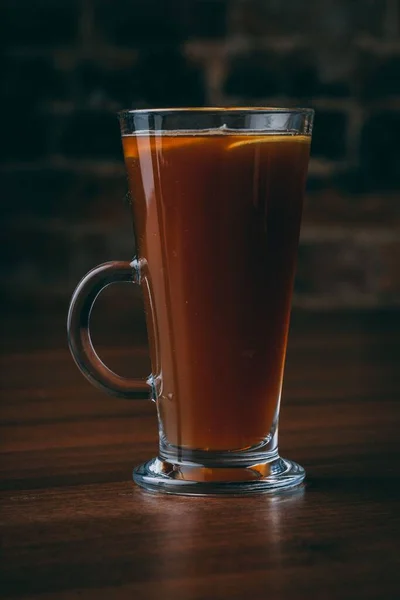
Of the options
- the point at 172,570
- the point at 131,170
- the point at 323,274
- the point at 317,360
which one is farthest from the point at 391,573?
the point at 323,274

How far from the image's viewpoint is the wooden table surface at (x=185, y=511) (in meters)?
0.50

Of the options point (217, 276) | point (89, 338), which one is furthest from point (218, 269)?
point (89, 338)

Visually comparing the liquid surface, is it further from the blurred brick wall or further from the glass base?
the blurred brick wall

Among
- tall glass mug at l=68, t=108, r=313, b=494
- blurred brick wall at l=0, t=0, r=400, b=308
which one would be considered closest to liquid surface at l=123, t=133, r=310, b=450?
tall glass mug at l=68, t=108, r=313, b=494

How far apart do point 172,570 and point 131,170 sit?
289 mm

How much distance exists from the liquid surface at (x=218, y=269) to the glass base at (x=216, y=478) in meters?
0.02

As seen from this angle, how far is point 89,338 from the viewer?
0.73 m

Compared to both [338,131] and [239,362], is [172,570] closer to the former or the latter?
[239,362]

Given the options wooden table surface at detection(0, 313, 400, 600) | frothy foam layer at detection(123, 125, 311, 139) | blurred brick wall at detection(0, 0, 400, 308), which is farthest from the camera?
blurred brick wall at detection(0, 0, 400, 308)

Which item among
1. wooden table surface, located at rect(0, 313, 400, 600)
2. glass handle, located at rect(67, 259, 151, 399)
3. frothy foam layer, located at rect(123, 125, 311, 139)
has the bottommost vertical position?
wooden table surface, located at rect(0, 313, 400, 600)

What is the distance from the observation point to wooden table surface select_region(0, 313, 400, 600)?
1.65ft

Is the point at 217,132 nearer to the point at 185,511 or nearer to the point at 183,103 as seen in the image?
the point at 185,511

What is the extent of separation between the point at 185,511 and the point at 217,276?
0.47ft

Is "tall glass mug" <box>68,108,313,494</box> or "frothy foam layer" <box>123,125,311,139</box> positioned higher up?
"frothy foam layer" <box>123,125,311,139</box>
